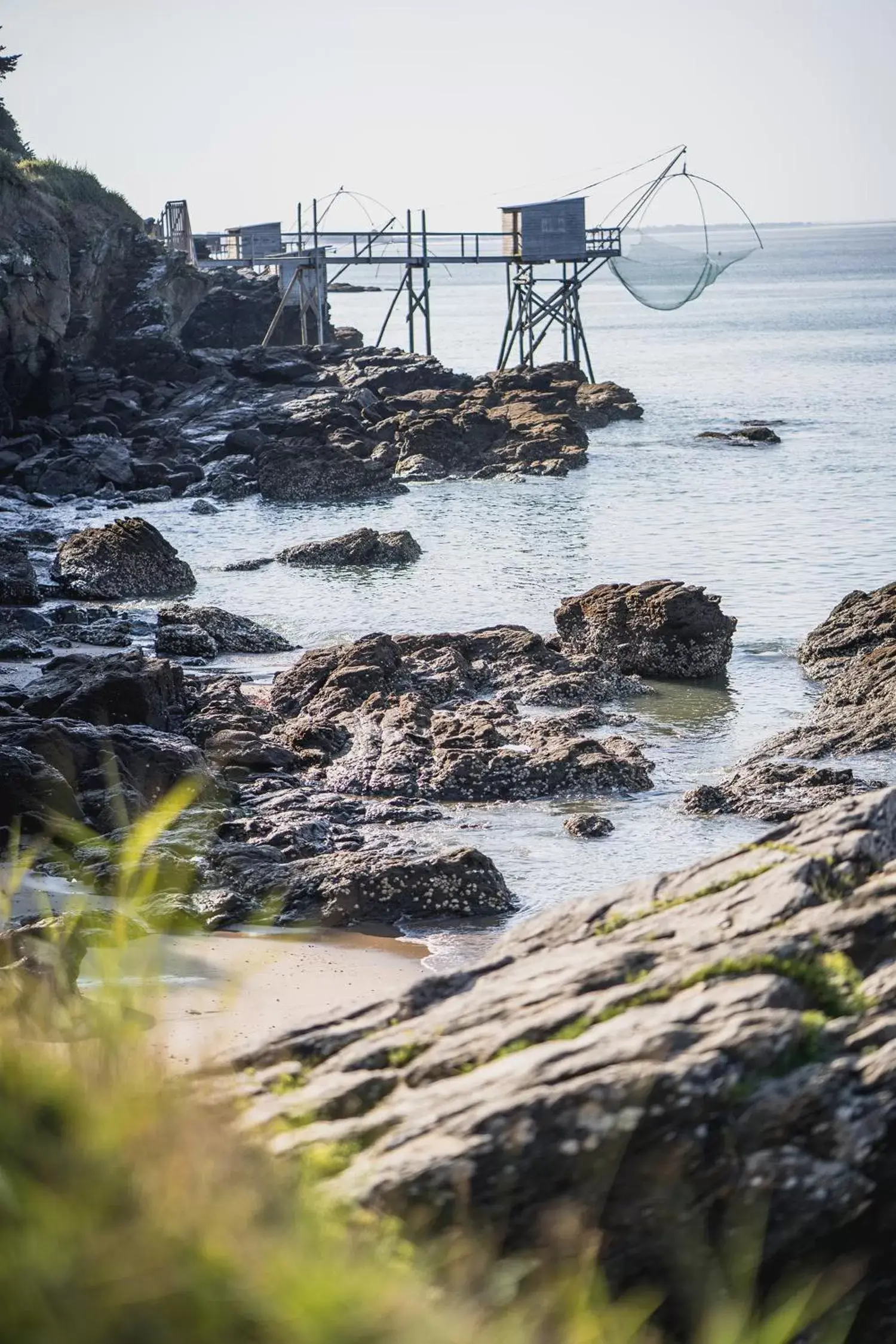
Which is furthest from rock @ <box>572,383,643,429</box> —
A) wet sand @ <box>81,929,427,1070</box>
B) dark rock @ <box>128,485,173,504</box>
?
wet sand @ <box>81,929,427,1070</box>

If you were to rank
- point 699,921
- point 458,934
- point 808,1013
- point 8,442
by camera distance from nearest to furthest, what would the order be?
point 808,1013 → point 699,921 → point 458,934 → point 8,442

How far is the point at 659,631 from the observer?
16.6 meters

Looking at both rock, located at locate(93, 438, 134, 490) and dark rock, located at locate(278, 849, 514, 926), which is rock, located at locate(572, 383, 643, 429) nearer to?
rock, located at locate(93, 438, 134, 490)

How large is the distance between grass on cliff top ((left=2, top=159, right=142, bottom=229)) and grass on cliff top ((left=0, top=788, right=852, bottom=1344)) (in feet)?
123

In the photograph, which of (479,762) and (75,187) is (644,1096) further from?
(75,187)

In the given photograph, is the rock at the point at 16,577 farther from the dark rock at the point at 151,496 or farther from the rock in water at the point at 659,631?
the dark rock at the point at 151,496

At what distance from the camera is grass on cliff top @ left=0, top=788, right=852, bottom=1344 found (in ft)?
7.78

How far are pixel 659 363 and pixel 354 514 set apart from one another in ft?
147

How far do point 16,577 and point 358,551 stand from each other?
6189 mm

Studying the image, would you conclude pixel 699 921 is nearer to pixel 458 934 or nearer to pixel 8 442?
pixel 458 934

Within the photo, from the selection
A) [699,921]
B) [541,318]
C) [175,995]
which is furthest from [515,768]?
[541,318]

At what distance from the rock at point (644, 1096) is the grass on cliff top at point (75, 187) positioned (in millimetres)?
37246

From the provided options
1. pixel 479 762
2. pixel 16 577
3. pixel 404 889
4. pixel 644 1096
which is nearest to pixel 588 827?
pixel 479 762

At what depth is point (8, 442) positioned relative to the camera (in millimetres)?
Result: 33219
